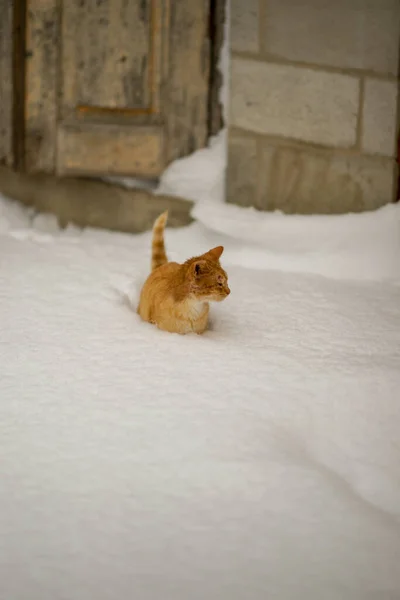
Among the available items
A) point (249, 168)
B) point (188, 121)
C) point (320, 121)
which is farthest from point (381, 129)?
point (188, 121)

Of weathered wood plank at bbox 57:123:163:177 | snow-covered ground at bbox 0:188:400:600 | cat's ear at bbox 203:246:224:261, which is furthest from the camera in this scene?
weathered wood plank at bbox 57:123:163:177

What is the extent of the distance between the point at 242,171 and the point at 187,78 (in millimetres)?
488

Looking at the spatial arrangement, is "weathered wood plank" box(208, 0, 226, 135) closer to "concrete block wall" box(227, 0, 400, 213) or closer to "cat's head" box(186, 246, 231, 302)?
"concrete block wall" box(227, 0, 400, 213)

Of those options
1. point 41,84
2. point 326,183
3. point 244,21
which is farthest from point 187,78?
point 326,183

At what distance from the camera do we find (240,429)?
1.59 meters

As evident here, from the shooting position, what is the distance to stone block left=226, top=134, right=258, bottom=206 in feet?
9.95

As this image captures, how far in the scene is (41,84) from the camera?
300 cm

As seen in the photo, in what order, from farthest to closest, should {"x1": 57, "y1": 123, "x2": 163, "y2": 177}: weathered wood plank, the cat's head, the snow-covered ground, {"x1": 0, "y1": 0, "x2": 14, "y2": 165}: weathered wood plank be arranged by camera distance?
1. {"x1": 57, "y1": 123, "x2": 163, "y2": 177}: weathered wood plank
2. {"x1": 0, "y1": 0, "x2": 14, "y2": 165}: weathered wood plank
3. the cat's head
4. the snow-covered ground

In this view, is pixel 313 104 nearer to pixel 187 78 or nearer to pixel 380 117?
pixel 380 117

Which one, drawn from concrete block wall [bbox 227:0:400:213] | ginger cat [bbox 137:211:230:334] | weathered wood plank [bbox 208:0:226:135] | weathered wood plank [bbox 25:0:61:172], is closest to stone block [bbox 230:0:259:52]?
concrete block wall [bbox 227:0:400:213]

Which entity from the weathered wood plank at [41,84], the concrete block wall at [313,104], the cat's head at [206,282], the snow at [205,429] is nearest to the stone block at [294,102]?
the concrete block wall at [313,104]

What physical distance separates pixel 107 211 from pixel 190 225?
0.38 m

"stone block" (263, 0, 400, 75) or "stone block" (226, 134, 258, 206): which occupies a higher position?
"stone block" (263, 0, 400, 75)

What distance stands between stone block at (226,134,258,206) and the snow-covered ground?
1.38 ft
